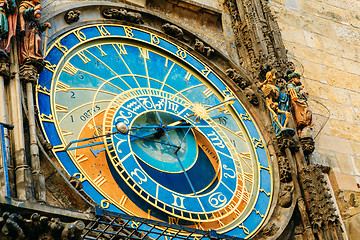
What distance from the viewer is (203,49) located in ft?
25.0

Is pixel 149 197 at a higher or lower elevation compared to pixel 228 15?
lower

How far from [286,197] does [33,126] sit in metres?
2.59

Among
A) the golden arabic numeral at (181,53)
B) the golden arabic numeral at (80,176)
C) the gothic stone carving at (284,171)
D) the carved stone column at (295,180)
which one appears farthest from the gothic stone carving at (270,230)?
the golden arabic numeral at (181,53)

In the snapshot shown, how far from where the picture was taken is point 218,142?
22.8ft

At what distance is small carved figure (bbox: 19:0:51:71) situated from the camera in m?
5.89

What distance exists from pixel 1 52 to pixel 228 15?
3.50 m

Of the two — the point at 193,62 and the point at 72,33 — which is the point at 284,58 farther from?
the point at 72,33

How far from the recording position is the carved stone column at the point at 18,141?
5.02 metres

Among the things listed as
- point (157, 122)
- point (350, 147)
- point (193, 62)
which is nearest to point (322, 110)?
point (350, 147)

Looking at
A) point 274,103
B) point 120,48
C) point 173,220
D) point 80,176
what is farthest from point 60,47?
point 274,103

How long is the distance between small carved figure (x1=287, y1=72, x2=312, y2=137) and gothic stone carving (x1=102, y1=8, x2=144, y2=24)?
1.78 m

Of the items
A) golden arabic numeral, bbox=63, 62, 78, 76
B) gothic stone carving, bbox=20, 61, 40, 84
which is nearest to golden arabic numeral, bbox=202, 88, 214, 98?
golden arabic numeral, bbox=63, 62, 78, 76

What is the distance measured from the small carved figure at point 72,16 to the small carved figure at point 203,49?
1409mm

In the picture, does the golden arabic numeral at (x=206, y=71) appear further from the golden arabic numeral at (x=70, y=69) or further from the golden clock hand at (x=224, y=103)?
the golden arabic numeral at (x=70, y=69)
